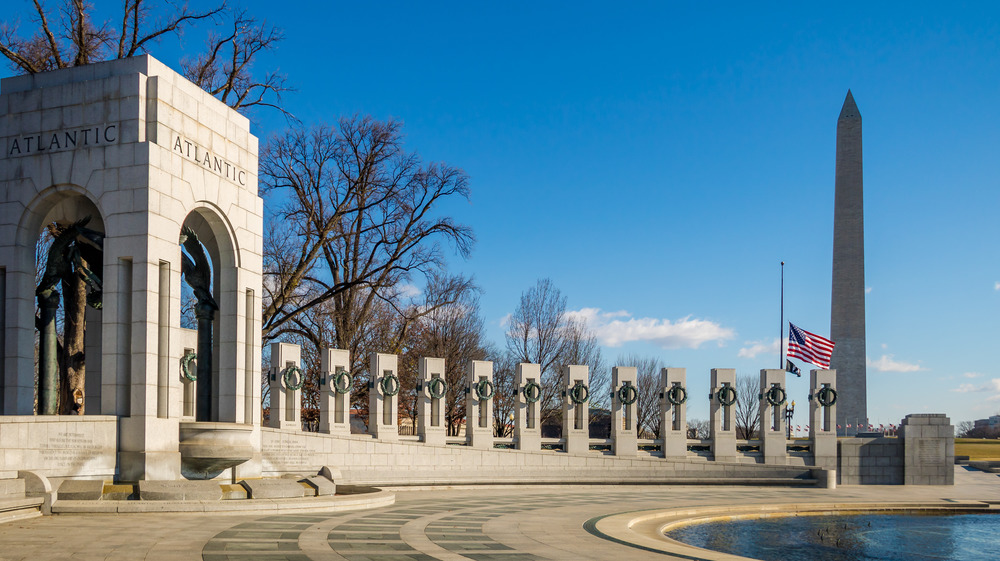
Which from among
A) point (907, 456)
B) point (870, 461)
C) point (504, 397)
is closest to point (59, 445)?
point (870, 461)

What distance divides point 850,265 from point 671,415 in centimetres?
2082

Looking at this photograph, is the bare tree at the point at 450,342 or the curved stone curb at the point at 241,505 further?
the bare tree at the point at 450,342

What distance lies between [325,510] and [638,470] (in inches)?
619

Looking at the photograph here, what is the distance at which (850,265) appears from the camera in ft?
161

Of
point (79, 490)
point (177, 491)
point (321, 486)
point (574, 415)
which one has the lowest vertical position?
point (321, 486)

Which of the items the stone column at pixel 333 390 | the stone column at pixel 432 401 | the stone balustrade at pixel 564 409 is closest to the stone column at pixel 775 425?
the stone balustrade at pixel 564 409

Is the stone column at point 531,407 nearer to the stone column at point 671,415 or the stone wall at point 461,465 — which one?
the stone wall at point 461,465

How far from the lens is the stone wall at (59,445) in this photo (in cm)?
1714

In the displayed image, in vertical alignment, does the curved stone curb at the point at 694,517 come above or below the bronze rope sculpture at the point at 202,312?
below

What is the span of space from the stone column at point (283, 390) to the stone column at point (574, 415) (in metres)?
9.85

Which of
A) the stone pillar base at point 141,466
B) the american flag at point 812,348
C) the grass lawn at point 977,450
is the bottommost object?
the grass lawn at point 977,450

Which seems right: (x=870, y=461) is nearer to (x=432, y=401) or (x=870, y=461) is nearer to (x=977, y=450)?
(x=432, y=401)

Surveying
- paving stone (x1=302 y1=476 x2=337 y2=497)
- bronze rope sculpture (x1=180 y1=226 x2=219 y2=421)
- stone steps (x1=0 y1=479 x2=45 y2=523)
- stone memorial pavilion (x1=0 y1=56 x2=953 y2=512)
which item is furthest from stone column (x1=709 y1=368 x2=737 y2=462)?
stone steps (x1=0 y1=479 x2=45 y2=523)

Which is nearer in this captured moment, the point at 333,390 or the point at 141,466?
the point at 141,466
